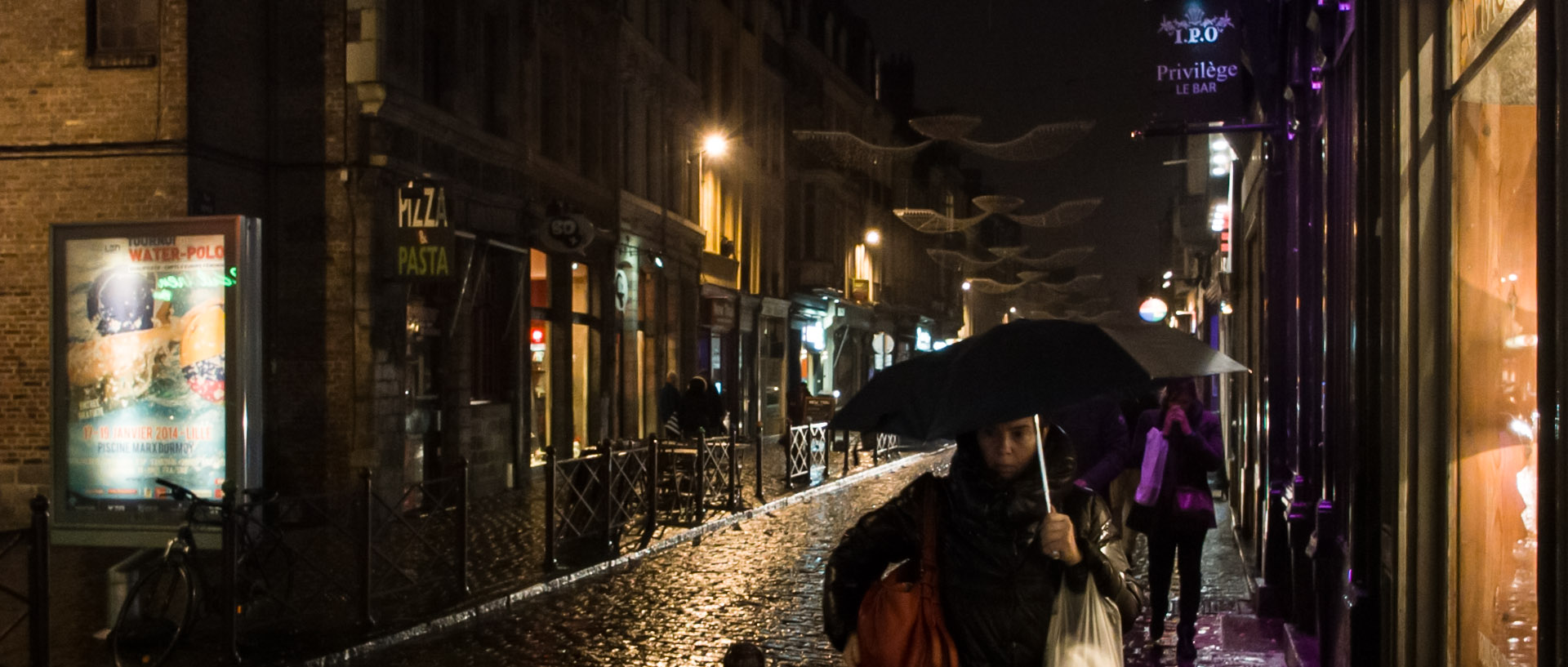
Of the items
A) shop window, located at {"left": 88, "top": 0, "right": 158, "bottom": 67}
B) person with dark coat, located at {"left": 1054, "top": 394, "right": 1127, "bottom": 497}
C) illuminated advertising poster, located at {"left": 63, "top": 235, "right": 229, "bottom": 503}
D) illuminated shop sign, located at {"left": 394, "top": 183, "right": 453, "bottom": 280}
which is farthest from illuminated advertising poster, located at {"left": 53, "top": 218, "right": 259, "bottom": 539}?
person with dark coat, located at {"left": 1054, "top": 394, "right": 1127, "bottom": 497}

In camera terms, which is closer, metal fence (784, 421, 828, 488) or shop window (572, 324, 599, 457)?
metal fence (784, 421, 828, 488)

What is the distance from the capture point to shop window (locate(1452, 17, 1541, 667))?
3.92 m

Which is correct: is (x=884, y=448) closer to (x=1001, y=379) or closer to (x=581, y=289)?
(x=581, y=289)

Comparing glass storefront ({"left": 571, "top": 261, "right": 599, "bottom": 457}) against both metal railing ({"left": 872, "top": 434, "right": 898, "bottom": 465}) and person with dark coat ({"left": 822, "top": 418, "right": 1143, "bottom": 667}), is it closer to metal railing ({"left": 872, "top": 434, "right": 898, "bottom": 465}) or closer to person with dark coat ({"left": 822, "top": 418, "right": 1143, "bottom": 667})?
metal railing ({"left": 872, "top": 434, "right": 898, "bottom": 465})

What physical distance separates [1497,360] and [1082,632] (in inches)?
71.4

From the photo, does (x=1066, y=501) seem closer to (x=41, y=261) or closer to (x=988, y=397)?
(x=988, y=397)

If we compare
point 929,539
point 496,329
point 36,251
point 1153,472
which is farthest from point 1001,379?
point 496,329

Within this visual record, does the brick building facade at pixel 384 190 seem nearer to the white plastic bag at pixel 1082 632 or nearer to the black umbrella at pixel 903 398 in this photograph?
the black umbrella at pixel 903 398

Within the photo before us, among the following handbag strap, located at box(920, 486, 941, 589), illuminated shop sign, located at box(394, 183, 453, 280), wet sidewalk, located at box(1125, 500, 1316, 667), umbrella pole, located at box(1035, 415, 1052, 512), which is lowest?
wet sidewalk, located at box(1125, 500, 1316, 667)

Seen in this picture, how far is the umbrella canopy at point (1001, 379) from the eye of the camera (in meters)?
3.67

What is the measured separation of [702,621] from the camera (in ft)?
32.3

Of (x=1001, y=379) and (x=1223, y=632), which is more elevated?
(x=1001, y=379)

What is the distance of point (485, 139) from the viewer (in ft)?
64.6

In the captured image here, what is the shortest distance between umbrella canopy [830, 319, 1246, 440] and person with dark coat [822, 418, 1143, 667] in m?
0.10
